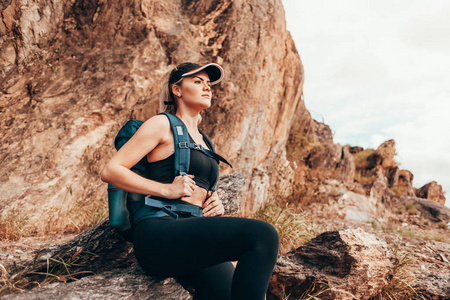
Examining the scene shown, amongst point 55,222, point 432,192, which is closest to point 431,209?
point 432,192

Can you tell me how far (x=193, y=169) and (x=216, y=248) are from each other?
67 cm

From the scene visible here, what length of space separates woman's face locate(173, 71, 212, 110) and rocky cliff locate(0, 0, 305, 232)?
3.16 metres

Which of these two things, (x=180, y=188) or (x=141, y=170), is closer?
(x=180, y=188)

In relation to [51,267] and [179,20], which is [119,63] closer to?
[179,20]

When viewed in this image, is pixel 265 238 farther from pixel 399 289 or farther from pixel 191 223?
pixel 399 289

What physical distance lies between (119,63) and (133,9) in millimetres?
1199

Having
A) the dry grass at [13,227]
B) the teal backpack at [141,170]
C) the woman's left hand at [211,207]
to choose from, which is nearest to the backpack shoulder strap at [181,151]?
the teal backpack at [141,170]

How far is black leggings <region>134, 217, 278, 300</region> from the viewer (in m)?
1.78

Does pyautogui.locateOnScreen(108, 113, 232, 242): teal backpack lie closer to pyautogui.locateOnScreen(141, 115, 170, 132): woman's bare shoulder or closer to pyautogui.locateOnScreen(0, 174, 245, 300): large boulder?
pyautogui.locateOnScreen(141, 115, 170, 132): woman's bare shoulder

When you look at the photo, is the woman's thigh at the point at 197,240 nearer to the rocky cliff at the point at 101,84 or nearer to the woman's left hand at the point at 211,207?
the woman's left hand at the point at 211,207

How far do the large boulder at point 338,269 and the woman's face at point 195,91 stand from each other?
189cm

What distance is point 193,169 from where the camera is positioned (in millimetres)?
2344

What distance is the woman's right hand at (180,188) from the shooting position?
2123 millimetres

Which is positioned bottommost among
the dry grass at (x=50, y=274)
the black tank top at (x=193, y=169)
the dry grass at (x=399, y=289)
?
the dry grass at (x=50, y=274)
